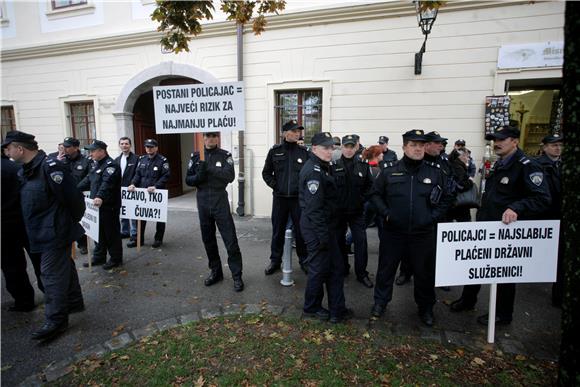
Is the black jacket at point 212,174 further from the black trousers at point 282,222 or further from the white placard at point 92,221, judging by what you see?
the white placard at point 92,221

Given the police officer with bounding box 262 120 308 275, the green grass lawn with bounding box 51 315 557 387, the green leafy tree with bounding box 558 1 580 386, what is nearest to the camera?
the green leafy tree with bounding box 558 1 580 386

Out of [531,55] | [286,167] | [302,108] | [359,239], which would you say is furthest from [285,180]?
[531,55]

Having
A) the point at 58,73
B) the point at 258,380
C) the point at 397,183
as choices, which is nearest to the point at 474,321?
the point at 397,183

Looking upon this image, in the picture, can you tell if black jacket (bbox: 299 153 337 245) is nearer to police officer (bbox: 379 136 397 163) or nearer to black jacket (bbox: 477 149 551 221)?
black jacket (bbox: 477 149 551 221)

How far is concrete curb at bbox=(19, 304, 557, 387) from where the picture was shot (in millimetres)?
2831

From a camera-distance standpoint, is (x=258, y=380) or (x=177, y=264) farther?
(x=177, y=264)

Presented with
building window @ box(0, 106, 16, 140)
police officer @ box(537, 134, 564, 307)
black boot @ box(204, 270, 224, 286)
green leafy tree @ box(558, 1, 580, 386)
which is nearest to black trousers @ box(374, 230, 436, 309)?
green leafy tree @ box(558, 1, 580, 386)

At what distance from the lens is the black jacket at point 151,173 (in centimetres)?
594

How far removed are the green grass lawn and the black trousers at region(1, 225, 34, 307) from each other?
5.42ft

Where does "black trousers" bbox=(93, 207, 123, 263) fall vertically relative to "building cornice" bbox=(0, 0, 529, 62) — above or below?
below

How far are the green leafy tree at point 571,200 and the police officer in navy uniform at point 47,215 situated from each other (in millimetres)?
4210

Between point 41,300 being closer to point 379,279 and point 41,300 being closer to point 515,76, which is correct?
point 379,279

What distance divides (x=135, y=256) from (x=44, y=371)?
291 centimetres

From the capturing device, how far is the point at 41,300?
4137 millimetres
